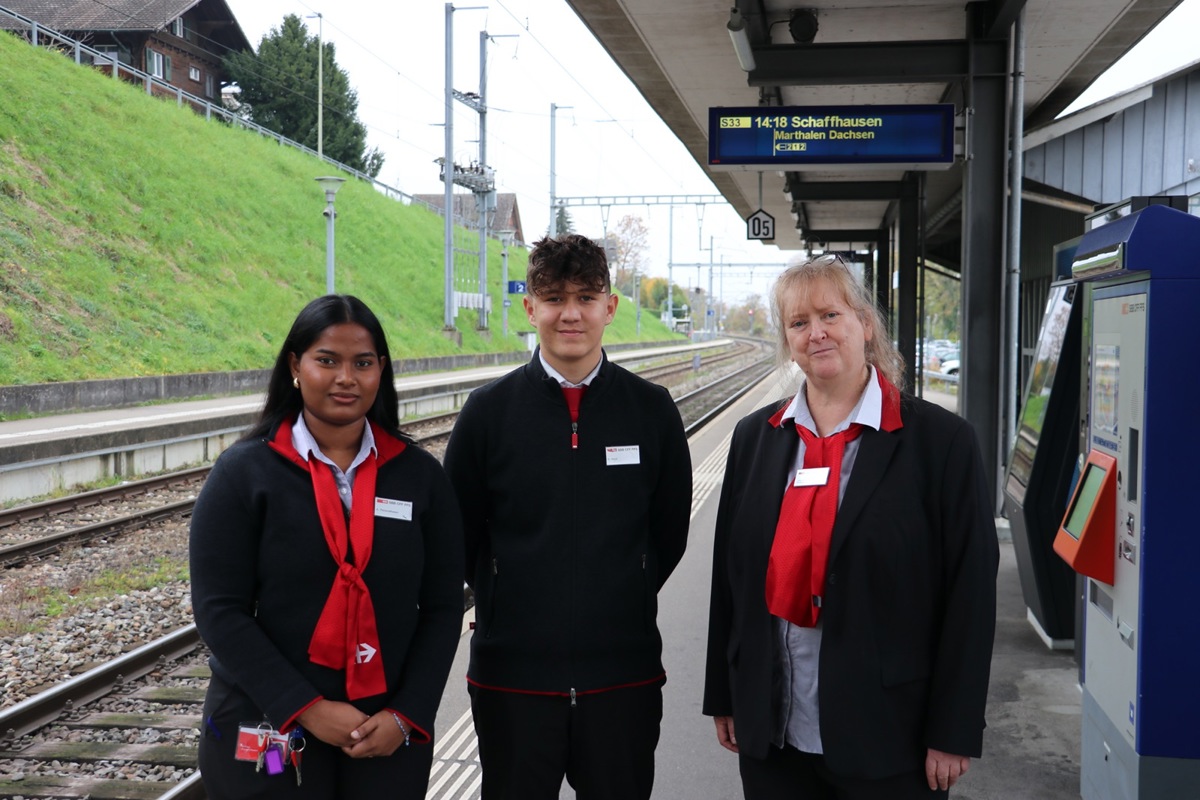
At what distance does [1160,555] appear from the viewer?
3285 mm

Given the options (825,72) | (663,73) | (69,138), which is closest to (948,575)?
(825,72)

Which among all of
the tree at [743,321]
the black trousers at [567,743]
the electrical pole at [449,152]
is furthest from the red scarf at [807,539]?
the tree at [743,321]

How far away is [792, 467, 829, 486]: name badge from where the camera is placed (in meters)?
2.61

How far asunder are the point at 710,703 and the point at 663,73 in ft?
28.3

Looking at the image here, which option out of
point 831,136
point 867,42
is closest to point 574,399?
point 831,136

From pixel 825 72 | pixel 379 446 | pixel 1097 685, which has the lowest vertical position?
pixel 1097 685

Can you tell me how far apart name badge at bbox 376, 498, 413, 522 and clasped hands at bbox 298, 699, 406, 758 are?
45 centimetres

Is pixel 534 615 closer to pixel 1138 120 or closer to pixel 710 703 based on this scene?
pixel 710 703

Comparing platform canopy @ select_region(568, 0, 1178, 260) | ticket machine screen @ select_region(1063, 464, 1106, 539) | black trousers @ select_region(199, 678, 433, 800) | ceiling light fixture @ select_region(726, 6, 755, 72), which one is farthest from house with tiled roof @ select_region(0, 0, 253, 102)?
black trousers @ select_region(199, 678, 433, 800)

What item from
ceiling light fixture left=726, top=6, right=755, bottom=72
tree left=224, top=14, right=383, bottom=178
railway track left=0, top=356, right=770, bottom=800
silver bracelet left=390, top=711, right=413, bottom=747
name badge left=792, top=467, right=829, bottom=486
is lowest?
railway track left=0, top=356, right=770, bottom=800

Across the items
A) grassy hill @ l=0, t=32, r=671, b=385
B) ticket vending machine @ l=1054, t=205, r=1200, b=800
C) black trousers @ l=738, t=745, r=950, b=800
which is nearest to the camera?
black trousers @ l=738, t=745, r=950, b=800

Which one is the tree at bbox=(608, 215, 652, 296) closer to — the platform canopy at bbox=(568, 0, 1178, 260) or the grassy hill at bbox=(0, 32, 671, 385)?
the grassy hill at bbox=(0, 32, 671, 385)

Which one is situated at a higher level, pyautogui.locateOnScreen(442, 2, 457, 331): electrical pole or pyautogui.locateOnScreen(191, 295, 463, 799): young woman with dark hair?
pyautogui.locateOnScreen(442, 2, 457, 331): electrical pole

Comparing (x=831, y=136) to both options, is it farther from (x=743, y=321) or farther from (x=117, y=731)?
(x=743, y=321)
